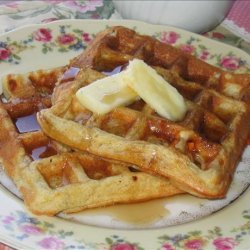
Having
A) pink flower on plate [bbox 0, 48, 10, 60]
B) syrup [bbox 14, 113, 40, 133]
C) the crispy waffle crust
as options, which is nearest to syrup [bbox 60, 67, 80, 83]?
the crispy waffle crust

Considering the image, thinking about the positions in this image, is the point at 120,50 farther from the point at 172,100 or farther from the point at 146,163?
the point at 146,163

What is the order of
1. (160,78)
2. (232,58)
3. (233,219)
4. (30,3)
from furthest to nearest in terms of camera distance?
(30,3), (232,58), (160,78), (233,219)

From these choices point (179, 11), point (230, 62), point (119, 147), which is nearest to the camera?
point (119, 147)

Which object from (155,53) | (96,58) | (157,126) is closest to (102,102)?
(157,126)

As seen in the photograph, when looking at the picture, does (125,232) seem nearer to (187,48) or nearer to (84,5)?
(187,48)

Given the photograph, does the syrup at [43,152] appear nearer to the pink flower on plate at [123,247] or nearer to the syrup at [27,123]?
the syrup at [27,123]

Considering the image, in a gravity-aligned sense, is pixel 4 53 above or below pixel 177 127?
below

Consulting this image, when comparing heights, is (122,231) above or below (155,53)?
below

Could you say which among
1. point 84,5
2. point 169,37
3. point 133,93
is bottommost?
point 84,5

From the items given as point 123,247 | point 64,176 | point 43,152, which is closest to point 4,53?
point 43,152
